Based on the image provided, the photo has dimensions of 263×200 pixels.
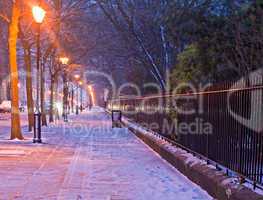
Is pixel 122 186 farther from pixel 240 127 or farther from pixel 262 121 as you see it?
pixel 262 121

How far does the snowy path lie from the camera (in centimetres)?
890

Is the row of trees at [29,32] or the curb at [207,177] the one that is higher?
the row of trees at [29,32]

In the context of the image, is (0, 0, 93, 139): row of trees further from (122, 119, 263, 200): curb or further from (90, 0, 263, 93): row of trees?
(122, 119, 263, 200): curb

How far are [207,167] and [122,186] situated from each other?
1.66 metres

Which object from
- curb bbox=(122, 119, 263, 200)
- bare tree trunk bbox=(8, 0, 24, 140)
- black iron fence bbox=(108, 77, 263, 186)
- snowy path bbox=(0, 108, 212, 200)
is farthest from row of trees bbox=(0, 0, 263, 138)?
snowy path bbox=(0, 108, 212, 200)

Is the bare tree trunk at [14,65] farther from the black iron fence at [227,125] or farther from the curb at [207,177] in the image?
the black iron fence at [227,125]

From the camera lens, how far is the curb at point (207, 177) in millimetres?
7215

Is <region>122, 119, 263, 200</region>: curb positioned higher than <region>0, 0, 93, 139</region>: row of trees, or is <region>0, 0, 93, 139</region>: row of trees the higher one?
<region>0, 0, 93, 139</region>: row of trees

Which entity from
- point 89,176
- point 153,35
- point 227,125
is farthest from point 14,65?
point 227,125

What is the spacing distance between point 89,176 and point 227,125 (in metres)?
3.56

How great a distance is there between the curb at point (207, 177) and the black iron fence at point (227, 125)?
0.22m

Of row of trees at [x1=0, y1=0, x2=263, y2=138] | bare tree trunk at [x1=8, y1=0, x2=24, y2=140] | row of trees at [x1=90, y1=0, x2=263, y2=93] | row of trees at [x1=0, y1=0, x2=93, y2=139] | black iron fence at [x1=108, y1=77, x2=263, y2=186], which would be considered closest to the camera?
black iron fence at [x1=108, y1=77, x2=263, y2=186]

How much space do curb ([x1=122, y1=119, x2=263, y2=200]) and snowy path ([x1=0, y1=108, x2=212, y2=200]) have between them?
177 mm

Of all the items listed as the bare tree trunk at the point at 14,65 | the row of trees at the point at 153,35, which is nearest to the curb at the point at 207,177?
the row of trees at the point at 153,35
